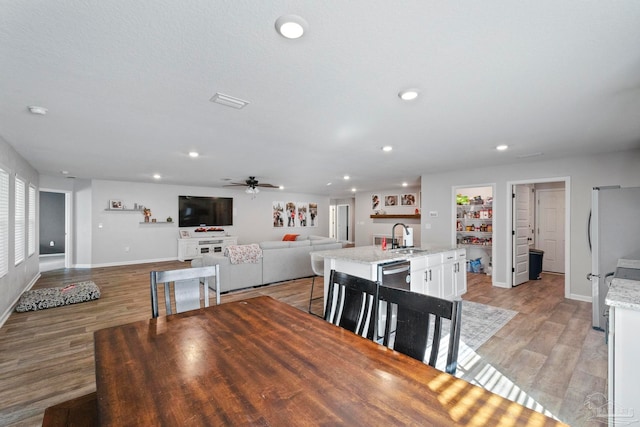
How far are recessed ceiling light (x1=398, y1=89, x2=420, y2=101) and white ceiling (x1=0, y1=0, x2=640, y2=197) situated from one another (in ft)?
0.23

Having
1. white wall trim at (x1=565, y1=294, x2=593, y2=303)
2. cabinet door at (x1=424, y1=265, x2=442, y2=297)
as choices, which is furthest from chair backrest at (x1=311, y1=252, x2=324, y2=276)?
white wall trim at (x1=565, y1=294, x2=593, y2=303)

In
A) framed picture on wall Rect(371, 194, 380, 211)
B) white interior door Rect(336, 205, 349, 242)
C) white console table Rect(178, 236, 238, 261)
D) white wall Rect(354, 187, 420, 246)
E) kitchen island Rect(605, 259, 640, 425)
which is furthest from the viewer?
white interior door Rect(336, 205, 349, 242)

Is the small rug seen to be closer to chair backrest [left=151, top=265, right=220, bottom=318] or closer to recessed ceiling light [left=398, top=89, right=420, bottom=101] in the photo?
chair backrest [left=151, top=265, right=220, bottom=318]

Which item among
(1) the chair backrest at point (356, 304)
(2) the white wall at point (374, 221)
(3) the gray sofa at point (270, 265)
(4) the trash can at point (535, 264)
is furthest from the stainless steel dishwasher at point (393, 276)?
(2) the white wall at point (374, 221)

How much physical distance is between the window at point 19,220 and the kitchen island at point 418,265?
4.49 m

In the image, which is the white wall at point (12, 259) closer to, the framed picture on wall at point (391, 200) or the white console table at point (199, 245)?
the white console table at point (199, 245)

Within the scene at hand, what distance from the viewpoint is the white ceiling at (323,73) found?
1.37 m

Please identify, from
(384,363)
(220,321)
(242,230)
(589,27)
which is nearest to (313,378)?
(384,363)

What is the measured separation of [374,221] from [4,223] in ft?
29.0

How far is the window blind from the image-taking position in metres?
5.11

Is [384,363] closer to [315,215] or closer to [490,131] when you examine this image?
[490,131]

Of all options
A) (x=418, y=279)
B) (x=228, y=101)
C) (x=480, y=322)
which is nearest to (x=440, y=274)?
(x=418, y=279)

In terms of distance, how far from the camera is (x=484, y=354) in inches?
106

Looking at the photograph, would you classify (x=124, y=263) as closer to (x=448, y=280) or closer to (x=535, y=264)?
(x=448, y=280)
